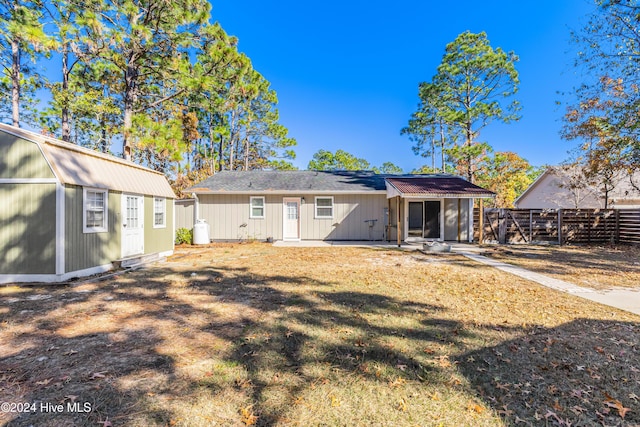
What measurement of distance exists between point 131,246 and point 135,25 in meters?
8.35

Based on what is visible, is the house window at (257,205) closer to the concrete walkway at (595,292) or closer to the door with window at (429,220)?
the door with window at (429,220)

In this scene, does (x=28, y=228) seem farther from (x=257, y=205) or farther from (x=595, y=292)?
(x=595, y=292)

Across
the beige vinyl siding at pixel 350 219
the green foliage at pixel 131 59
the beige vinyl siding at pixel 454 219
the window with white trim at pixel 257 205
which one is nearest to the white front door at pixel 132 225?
the green foliage at pixel 131 59

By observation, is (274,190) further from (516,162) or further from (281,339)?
(516,162)

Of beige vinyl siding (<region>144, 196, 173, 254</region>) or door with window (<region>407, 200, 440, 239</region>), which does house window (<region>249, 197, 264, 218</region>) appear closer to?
beige vinyl siding (<region>144, 196, 173, 254</region>)

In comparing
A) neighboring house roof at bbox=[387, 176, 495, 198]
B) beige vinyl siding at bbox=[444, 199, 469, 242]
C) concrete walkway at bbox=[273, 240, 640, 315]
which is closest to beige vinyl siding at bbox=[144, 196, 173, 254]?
neighboring house roof at bbox=[387, 176, 495, 198]

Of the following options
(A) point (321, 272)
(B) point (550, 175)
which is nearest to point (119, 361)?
(A) point (321, 272)

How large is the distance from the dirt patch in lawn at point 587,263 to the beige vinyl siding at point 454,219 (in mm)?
1786

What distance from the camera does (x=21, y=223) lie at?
6129mm

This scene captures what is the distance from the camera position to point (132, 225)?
861cm

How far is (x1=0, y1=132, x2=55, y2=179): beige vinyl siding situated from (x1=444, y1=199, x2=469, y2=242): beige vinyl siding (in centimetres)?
1442

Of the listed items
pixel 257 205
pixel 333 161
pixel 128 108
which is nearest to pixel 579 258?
pixel 257 205

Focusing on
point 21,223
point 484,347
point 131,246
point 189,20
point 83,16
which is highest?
point 189,20

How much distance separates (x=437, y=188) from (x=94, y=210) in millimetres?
12516
